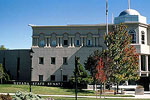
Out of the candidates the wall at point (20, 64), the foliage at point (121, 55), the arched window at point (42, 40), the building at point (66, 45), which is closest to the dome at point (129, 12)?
the building at point (66, 45)

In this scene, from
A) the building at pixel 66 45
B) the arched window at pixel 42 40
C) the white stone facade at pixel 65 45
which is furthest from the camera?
the arched window at pixel 42 40

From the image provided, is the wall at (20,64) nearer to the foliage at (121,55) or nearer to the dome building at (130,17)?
the dome building at (130,17)

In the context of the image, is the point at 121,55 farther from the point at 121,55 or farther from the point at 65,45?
the point at 65,45

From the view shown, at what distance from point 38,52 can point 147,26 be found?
23.9 metres

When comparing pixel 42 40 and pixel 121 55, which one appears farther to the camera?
pixel 42 40

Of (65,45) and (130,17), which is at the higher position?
(130,17)

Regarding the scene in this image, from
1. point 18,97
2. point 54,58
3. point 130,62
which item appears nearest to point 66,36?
point 54,58

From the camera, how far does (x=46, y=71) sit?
51.3 meters

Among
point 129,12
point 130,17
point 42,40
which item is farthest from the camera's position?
point 42,40

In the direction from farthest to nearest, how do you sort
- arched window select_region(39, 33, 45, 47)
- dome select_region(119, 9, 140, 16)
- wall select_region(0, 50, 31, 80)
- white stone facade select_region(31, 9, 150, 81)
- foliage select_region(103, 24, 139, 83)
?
wall select_region(0, 50, 31, 80) < arched window select_region(39, 33, 45, 47) < white stone facade select_region(31, 9, 150, 81) < dome select_region(119, 9, 140, 16) < foliage select_region(103, 24, 139, 83)

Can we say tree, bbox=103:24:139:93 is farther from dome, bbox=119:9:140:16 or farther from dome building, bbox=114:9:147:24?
dome, bbox=119:9:140:16

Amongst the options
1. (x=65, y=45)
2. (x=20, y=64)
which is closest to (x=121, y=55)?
(x=65, y=45)

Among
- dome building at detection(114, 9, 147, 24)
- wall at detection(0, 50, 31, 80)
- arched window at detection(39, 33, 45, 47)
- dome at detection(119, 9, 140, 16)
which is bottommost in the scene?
wall at detection(0, 50, 31, 80)

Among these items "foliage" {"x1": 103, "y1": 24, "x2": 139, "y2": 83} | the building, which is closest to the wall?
the building
